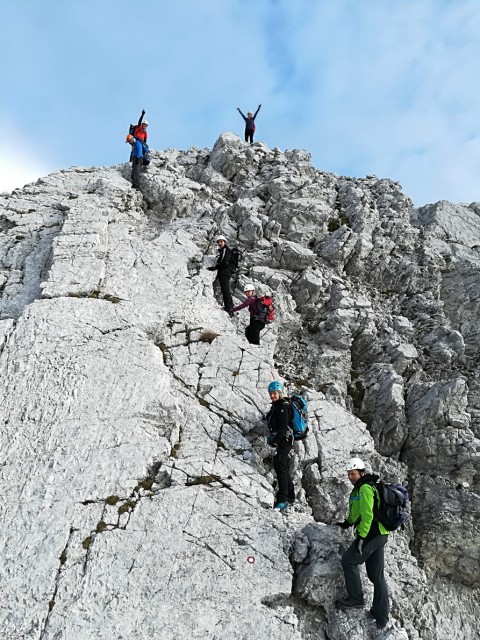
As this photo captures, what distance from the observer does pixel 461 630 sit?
13.6 m

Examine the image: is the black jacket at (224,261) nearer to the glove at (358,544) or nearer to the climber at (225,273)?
the climber at (225,273)

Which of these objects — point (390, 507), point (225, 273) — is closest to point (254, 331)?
point (225, 273)

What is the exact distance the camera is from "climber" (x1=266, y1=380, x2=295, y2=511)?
500 inches

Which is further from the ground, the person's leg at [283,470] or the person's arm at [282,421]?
the person's arm at [282,421]

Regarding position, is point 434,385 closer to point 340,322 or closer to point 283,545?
point 340,322

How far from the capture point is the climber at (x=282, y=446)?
41.7 ft

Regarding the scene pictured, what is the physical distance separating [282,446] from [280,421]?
753mm

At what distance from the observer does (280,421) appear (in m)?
13.0

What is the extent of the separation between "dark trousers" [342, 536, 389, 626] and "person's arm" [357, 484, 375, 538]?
45 centimetres

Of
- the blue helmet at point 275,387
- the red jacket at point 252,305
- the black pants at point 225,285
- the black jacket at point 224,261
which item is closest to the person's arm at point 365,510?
the blue helmet at point 275,387

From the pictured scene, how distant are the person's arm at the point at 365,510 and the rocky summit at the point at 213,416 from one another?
1.86 meters

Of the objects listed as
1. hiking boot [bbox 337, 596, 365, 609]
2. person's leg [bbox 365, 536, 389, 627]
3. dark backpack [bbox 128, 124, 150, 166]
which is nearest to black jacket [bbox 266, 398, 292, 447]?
person's leg [bbox 365, 536, 389, 627]

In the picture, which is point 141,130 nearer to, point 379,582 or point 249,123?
point 249,123

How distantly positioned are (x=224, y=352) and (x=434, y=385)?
368 inches
